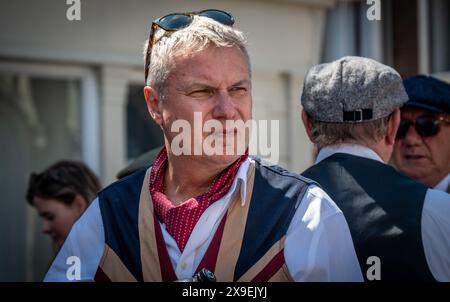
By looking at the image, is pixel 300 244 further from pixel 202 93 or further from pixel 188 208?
pixel 202 93

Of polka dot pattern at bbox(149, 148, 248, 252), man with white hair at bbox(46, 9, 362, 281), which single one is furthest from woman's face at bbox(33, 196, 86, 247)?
polka dot pattern at bbox(149, 148, 248, 252)

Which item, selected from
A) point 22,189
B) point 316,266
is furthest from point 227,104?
point 22,189

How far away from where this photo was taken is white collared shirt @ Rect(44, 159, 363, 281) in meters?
2.05

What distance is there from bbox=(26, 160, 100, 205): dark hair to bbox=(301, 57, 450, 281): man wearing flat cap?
163 centimetres

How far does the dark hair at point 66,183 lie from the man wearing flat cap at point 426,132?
168 cm

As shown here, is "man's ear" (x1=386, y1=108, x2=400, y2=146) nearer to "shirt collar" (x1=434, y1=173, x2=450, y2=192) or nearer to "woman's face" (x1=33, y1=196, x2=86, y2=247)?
"shirt collar" (x1=434, y1=173, x2=450, y2=192)

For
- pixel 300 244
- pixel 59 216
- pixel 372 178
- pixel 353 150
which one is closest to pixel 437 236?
pixel 372 178

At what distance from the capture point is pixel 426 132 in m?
3.29

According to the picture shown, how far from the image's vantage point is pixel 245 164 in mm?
2264

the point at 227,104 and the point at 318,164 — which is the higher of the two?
the point at 227,104

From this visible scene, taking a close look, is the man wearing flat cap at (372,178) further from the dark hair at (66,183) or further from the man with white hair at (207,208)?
the dark hair at (66,183)

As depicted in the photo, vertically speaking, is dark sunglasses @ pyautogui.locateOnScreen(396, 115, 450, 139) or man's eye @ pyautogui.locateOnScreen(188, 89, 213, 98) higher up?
man's eye @ pyautogui.locateOnScreen(188, 89, 213, 98)

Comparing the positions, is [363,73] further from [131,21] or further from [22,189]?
[22,189]

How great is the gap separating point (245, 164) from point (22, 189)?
363 centimetres
